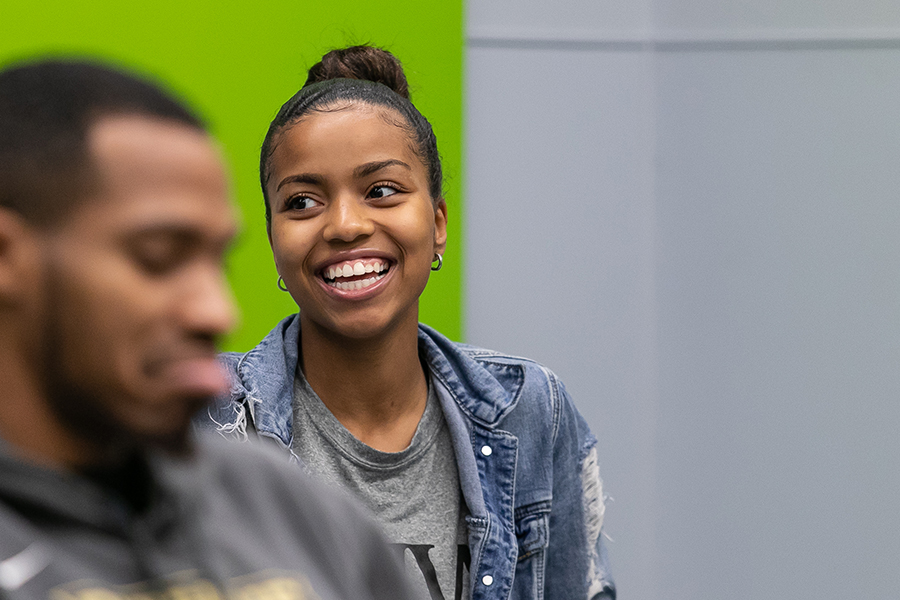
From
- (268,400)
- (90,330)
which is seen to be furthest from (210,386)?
(268,400)

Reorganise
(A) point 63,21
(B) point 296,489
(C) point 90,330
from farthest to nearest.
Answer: (A) point 63,21 → (B) point 296,489 → (C) point 90,330

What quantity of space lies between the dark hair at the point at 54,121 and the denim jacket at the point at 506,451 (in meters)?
0.75

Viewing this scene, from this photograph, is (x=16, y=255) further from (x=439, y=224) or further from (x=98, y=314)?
(x=439, y=224)

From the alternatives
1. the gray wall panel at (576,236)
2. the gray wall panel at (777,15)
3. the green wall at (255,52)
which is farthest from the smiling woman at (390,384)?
the gray wall panel at (777,15)

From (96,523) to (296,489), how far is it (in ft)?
0.46

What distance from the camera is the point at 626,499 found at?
2402 millimetres

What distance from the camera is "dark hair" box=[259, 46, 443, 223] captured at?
121 centimetres

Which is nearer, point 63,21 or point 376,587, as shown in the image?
point 376,587

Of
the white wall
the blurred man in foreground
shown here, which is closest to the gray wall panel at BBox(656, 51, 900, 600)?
the white wall

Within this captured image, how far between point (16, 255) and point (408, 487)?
2.65 feet

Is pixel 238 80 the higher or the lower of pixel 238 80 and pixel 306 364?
the higher

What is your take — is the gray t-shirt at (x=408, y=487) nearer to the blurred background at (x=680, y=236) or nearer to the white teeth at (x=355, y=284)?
the white teeth at (x=355, y=284)

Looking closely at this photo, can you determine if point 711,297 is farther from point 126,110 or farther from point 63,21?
point 126,110

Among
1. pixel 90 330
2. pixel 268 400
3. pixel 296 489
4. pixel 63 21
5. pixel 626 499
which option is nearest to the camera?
pixel 90 330
